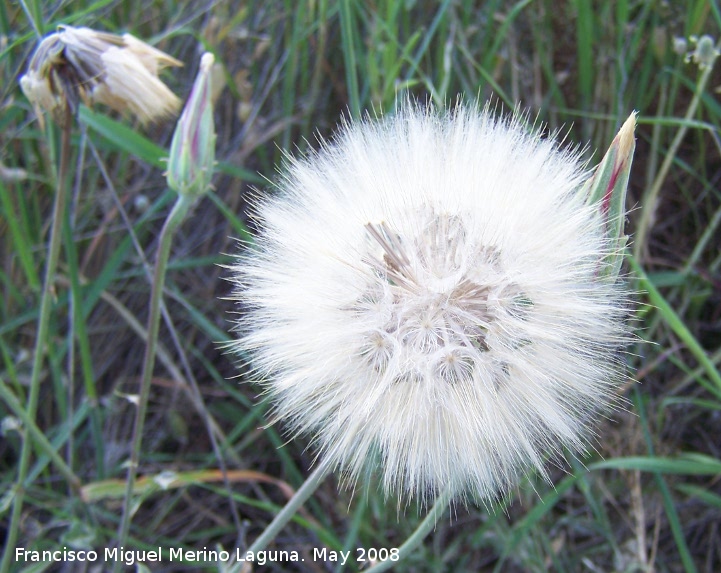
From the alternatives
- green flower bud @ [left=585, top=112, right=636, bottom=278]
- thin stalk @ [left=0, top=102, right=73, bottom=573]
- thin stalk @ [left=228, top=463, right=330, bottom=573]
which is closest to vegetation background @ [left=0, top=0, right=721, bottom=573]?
thin stalk @ [left=0, top=102, right=73, bottom=573]

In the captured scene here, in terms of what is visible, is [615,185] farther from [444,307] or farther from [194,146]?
[194,146]

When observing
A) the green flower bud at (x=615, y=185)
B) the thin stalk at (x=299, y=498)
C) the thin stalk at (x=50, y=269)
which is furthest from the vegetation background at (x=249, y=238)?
the green flower bud at (x=615, y=185)

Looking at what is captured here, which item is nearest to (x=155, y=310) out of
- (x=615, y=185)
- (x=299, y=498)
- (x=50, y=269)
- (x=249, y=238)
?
(x=50, y=269)

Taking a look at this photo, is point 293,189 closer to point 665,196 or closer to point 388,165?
point 388,165

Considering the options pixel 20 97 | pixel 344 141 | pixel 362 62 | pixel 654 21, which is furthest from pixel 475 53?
pixel 20 97

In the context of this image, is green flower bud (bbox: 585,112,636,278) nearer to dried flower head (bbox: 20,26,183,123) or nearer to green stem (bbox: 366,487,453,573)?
green stem (bbox: 366,487,453,573)

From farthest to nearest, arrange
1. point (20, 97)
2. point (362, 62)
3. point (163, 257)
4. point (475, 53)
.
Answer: point (475, 53) → point (362, 62) → point (20, 97) → point (163, 257)
